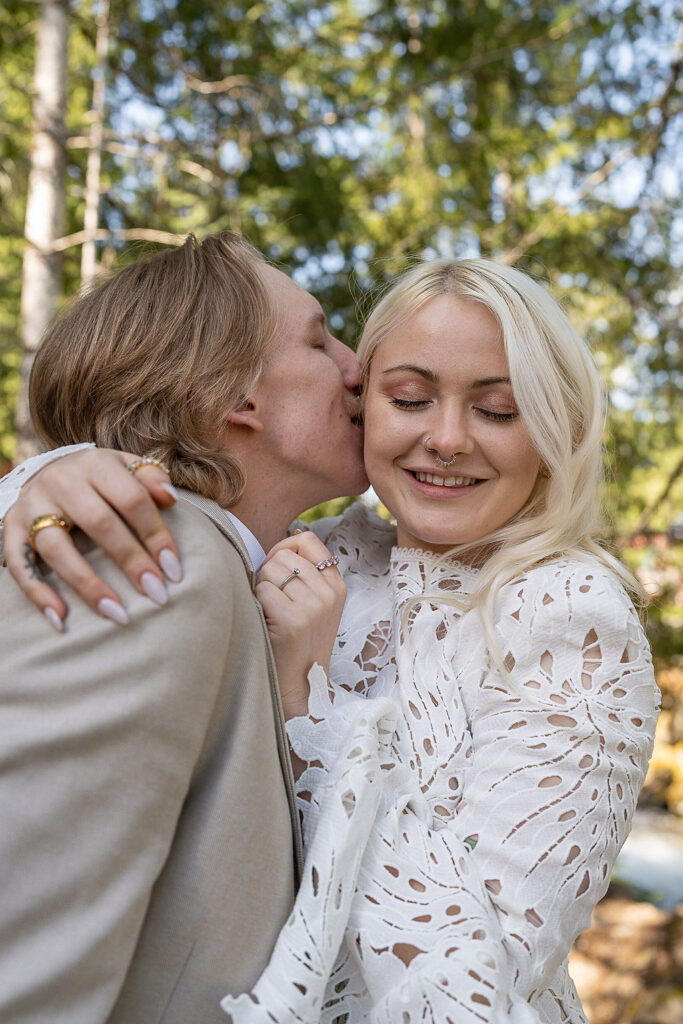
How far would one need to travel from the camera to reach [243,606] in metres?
1.63

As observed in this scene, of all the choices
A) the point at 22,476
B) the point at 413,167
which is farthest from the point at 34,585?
the point at 413,167

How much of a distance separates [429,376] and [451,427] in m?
0.15

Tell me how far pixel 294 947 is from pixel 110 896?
0.35m

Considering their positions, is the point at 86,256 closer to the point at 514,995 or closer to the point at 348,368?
the point at 348,368

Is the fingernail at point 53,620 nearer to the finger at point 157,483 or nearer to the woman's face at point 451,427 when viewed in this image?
the finger at point 157,483

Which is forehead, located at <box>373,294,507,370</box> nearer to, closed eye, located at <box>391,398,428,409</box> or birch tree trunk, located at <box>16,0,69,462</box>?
closed eye, located at <box>391,398,428,409</box>

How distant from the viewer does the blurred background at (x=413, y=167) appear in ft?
17.1

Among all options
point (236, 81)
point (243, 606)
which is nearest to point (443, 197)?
point (236, 81)

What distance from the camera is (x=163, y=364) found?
2.18 metres

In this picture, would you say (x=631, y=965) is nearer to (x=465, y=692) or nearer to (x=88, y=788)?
(x=465, y=692)

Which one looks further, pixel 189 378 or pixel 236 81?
pixel 236 81

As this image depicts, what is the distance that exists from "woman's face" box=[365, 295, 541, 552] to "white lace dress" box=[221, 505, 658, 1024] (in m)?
0.30

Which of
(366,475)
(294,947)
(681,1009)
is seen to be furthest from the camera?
(681,1009)

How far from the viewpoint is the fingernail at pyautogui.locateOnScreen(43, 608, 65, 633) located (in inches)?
57.4
